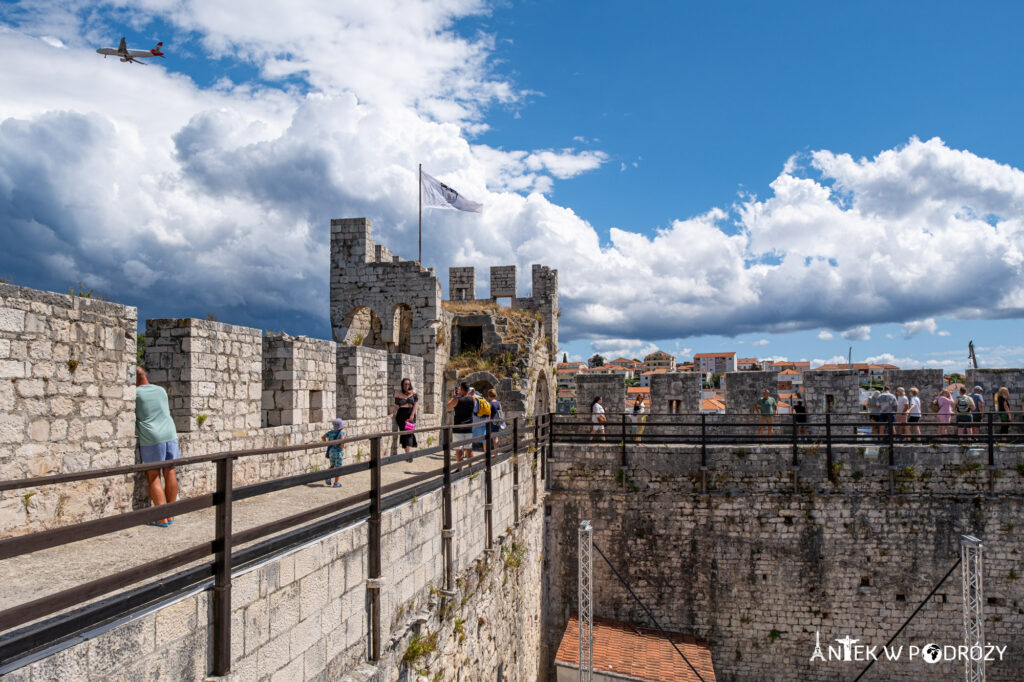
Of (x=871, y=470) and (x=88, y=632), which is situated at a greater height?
(x=88, y=632)

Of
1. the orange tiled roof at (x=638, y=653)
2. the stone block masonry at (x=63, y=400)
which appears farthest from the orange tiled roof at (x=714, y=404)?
the stone block masonry at (x=63, y=400)

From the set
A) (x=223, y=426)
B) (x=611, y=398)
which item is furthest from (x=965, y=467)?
(x=223, y=426)

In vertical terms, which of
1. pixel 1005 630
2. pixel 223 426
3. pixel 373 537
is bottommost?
pixel 1005 630

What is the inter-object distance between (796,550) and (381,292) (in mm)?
12220

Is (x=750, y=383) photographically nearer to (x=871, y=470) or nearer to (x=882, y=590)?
(x=871, y=470)

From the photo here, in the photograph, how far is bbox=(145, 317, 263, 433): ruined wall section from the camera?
6.64 m

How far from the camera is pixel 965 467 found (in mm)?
11602

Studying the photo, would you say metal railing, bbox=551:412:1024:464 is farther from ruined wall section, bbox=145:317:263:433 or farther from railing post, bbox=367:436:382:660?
railing post, bbox=367:436:382:660

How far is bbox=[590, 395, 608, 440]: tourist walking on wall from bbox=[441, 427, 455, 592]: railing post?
6.29 metres

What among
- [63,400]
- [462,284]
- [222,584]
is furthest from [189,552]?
[462,284]

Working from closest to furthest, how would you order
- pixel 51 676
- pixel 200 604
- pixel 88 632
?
pixel 51 676 → pixel 88 632 → pixel 200 604

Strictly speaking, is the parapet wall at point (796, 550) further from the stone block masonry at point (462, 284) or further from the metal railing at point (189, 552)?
the stone block masonry at point (462, 284)

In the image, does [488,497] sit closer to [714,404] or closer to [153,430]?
[153,430]

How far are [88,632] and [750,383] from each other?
511 inches
